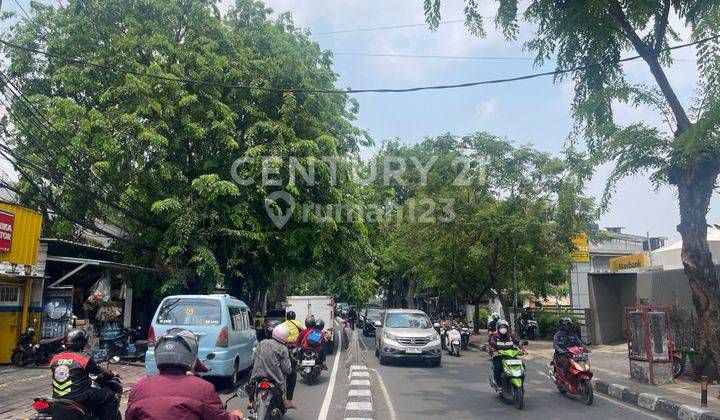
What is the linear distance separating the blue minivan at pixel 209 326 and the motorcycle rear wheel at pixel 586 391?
678 cm

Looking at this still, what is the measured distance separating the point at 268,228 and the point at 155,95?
224 inches

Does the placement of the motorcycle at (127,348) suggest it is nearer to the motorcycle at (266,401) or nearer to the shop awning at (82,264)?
the shop awning at (82,264)

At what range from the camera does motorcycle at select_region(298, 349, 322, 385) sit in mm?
12289

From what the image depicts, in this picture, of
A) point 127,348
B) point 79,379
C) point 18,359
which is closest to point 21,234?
point 18,359

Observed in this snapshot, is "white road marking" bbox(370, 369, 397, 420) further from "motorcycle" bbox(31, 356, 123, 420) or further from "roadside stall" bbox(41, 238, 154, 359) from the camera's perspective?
"roadside stall" bbox(41, 238, 154, 359)

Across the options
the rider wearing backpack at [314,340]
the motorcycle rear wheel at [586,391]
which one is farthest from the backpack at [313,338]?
the motorcycle rear wheel at [586,391]

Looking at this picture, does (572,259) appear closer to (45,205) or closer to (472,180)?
(472,180)

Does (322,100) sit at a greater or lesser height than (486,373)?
greater

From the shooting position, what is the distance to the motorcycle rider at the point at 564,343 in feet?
35.4

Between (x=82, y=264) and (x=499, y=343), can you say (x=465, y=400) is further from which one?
(x=82, y=264)

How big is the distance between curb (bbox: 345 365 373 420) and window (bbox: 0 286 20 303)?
9367 mm

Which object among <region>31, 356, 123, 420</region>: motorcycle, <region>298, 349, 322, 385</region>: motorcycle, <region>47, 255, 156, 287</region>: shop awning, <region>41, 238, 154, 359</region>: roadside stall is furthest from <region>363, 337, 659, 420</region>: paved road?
<region>47, 255, 156, 287</region>: shop awning

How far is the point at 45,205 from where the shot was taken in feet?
64.7

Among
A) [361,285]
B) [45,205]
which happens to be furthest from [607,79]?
[45,205]
